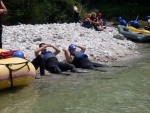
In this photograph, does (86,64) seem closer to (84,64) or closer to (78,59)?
(84,64)

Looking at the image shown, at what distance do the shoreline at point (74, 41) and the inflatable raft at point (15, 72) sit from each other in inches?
121

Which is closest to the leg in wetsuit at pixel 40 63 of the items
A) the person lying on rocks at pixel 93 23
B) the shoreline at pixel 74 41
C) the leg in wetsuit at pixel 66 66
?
the leg in wetsuit at pixel 66 66

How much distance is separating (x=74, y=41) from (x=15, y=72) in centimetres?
657

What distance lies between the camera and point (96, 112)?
6.48 metres

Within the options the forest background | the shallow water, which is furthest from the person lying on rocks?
the shallow water

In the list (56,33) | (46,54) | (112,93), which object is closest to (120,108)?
(112,93)

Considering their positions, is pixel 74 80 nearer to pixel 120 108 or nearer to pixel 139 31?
pixel 120 108

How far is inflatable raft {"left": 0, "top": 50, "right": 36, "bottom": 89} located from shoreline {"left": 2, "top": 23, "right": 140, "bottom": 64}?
121 inches

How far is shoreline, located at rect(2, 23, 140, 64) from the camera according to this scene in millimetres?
12261

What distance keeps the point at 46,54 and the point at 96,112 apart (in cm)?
370

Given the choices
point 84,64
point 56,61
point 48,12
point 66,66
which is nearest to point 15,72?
point 56,61

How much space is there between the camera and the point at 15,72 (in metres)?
7.68

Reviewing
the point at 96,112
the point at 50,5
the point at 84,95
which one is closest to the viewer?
the point at 96,112

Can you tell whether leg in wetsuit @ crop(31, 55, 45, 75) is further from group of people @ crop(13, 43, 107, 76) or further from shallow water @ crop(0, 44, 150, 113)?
shallow water @ crop(0, 44, 150, 113)
